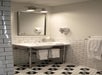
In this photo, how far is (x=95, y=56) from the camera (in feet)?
12.5

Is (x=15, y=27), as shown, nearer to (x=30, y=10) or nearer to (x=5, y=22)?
(x=30, y=10)

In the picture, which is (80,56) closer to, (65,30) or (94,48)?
(94,48)

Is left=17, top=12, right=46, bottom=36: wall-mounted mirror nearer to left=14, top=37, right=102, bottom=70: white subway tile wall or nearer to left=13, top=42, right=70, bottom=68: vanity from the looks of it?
left=14, top=37, right=102, bottom=70: white subway tile wall

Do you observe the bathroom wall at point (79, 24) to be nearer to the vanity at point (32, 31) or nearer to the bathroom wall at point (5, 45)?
the vanity at point (32, 31)

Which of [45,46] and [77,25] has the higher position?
[77,25]

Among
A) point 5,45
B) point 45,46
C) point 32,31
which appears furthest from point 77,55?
point 5,45

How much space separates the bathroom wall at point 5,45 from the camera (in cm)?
235

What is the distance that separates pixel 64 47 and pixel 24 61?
120 centimetres

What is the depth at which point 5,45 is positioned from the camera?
7.87ft

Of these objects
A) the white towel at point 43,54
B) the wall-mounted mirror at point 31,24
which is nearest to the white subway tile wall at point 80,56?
the white towel at point 43,54

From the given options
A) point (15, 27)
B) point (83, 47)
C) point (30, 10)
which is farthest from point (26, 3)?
point (83, 47)

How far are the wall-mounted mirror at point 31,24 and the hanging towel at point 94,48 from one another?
5.20ft

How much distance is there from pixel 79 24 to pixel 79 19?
0.13m

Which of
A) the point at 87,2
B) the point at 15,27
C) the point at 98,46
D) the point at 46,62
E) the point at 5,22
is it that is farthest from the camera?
the point at 46,62
